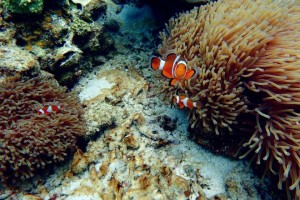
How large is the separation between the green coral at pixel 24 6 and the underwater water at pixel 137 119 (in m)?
0.01

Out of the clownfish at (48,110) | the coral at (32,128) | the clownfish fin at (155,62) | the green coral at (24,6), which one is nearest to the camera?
the clownfish fin at (155,62)

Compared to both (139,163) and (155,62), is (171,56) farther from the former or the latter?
(139,163)

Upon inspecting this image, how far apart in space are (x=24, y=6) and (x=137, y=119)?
182cm

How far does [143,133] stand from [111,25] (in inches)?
82.2

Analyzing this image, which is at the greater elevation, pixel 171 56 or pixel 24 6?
pixel 24 6

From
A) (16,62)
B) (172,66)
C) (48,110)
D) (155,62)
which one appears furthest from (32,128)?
(172,66)

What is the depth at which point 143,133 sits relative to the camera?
3012mm

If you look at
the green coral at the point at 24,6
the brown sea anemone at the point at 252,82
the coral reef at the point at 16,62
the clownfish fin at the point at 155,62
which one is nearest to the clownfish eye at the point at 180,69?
the clownfish fin at the point at 155,62

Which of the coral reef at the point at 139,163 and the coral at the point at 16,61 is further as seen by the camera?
the coral at the point at 16,61

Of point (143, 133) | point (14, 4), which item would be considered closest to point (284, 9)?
point (143, 133)

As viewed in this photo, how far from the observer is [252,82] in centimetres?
267

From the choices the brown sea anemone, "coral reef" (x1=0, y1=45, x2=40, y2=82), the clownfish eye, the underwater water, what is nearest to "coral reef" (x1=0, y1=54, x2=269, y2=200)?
the underwater water

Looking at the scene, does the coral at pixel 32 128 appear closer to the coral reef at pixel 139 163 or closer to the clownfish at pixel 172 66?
the coral reef at pixel 139 163

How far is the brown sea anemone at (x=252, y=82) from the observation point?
2592 mm
